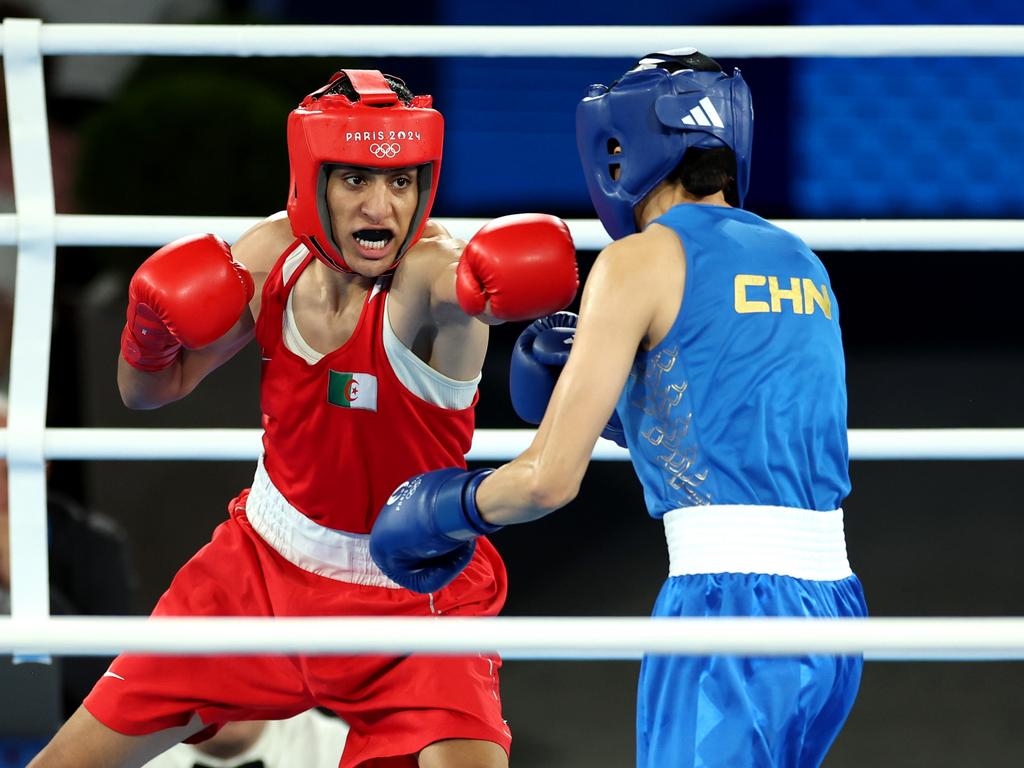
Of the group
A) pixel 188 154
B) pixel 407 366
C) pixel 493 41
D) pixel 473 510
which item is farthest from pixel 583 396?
pixel 188 154

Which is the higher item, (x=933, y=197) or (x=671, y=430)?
(x=671, y=430)

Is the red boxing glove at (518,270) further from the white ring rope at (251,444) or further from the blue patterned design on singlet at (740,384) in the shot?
the white ring rope at (251,444)

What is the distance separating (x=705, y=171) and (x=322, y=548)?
726 mm

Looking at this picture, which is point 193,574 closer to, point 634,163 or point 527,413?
point 527,413

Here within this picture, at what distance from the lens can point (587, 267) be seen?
5.21 metres

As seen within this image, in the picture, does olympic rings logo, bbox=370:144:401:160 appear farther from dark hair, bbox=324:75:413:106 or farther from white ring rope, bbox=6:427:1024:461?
white ring rope, bbox=6:427:1024:461

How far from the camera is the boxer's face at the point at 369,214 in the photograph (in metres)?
1.92

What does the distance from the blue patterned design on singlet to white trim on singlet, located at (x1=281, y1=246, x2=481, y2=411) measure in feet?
1.06

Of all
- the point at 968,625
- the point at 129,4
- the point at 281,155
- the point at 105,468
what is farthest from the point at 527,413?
the point at 129,4

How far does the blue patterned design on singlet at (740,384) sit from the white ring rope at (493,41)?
47 centimetres

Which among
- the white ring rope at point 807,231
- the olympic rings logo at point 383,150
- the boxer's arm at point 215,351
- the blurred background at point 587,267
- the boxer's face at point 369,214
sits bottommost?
the blurred background at point 587,267

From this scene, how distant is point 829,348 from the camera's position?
1760mm

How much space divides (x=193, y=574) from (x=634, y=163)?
2.75 ft

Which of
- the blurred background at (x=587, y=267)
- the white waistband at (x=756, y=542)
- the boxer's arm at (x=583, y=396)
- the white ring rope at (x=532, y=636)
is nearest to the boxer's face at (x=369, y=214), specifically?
the boxer's arm at (x=583, y=396)
